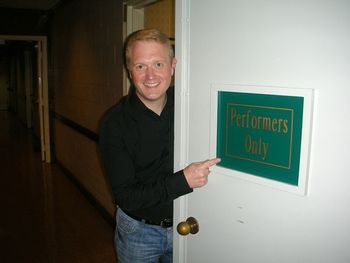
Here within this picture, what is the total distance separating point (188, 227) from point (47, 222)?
2.82 metres

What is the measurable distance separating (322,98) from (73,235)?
3099mm

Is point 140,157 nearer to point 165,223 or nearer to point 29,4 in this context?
point 165,223

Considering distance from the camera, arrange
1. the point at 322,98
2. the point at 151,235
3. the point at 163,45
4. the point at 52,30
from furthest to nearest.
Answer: the point at 52,30 < the point at 151,235 < the point at 163,45 < the point at 322,98

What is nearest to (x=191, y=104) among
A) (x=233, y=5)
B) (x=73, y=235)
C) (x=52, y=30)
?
(x=233, y=5)

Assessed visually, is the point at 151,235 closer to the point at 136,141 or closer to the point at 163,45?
the point at 136,141

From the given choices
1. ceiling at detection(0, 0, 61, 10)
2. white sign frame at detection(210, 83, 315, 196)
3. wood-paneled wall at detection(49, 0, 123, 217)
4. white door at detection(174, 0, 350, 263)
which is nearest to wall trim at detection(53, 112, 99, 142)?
wood-paneled wall at detection(49, 0, 123, 217)

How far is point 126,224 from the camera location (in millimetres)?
1543

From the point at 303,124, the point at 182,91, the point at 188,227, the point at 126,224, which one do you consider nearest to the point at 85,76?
the point at 126,224

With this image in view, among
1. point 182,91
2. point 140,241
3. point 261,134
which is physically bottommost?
point 140,241

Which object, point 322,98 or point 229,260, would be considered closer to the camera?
point 322,98

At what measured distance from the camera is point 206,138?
1.17 metres

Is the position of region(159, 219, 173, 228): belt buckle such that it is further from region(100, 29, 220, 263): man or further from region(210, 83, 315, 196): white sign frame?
region(210, 83, 315, 196): white sign frame

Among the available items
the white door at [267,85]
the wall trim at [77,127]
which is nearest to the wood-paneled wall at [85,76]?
the wall trim at [77,127]

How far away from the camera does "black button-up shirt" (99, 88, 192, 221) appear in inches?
49.2
